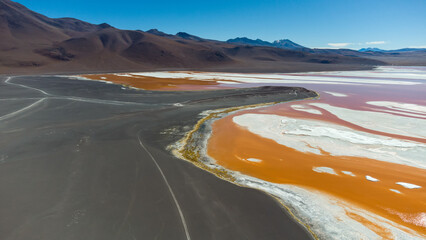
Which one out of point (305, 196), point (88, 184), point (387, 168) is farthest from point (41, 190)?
point (387, 168)

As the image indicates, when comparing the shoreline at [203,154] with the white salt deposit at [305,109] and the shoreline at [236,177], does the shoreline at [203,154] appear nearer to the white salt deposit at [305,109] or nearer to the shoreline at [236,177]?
the shoreline at [236,177]

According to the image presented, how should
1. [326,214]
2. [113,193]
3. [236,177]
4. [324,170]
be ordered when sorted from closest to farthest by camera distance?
[326,214] < [113,193] < [236,177] < [324,170]

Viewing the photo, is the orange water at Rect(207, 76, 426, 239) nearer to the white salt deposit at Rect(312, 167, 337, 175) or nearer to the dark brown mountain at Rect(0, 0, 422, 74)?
the white salt deposit at Rect(312, 167, 337, 175)

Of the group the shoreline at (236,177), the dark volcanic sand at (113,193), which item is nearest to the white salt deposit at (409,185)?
the shoreline at (236,177)

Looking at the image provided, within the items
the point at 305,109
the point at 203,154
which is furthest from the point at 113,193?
the point at 305,109

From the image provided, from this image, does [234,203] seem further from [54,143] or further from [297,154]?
[54,143]

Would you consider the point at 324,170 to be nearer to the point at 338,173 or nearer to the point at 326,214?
the point at 338,173
